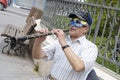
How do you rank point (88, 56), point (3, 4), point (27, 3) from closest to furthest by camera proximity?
point (88, 56), point (3, 4), point (27, 3)

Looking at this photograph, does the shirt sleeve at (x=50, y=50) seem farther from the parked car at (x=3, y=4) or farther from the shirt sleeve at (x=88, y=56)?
the parked car at (x=3, y=4)

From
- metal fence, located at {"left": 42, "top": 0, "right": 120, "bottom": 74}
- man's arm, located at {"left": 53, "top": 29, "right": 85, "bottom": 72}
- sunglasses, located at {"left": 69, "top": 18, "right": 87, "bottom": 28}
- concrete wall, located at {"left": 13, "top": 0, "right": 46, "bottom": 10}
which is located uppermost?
sunglasses, located at {"left": 69, "top": 18, "right": 87, "bottom": 28}

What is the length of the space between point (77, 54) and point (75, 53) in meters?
0.05

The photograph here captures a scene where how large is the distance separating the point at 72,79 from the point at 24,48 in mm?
6570

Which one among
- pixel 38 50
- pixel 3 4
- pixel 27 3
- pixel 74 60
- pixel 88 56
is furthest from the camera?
pixel 27 3

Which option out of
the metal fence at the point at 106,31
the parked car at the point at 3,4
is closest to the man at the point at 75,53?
the metal fence at the point at 106,31

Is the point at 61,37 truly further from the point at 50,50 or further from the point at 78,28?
the point at 50,50

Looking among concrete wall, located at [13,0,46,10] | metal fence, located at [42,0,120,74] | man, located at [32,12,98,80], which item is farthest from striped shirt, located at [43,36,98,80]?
concrete wall, located at [13,0,46,10]

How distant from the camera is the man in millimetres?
3295

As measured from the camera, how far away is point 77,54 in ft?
11.2

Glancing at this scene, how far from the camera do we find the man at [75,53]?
3.29m

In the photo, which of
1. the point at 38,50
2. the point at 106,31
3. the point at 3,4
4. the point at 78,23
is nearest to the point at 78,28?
the point at 78,23

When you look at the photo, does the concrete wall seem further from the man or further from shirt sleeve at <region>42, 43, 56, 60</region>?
the man

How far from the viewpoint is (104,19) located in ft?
20.9
